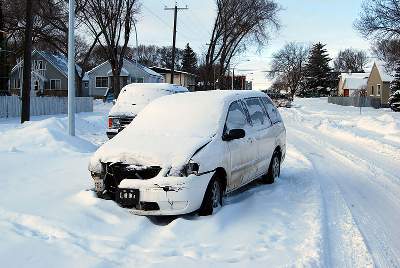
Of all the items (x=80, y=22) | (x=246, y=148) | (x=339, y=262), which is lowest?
(x=339, y=262)

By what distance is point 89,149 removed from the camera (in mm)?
13477

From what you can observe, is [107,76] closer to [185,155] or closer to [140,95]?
[140,95]

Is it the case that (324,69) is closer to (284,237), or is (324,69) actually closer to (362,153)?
(362,153)

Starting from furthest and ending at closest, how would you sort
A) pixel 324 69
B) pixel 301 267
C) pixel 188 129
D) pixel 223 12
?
1. pixel 324 69
2. pixel 223 12
3. pixel 188 129
4. pixel 301 267

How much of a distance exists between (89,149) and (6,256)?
8.74 m

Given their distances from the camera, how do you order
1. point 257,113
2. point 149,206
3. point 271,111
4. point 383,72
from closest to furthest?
point 149,206 → point 257,113 → point 271,111 → point 383,72

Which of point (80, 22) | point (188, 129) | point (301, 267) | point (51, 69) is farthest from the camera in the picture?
point (51, 69)

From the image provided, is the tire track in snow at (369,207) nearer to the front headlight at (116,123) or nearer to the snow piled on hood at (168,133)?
the snow piled on hood at (168,133)

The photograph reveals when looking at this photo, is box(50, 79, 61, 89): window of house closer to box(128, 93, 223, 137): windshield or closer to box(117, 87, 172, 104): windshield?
box(117, 87, 172, 104): windshield

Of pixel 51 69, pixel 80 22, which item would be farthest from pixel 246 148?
Result: pixel 51 69

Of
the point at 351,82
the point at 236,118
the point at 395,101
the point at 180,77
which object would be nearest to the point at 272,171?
the point at 236,118

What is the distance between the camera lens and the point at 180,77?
94.8 m

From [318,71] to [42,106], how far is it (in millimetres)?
78313

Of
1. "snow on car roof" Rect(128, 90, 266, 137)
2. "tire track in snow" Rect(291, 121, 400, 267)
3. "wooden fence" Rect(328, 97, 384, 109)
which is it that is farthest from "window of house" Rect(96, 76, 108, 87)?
"snow on car roof" Rect(128, 90, 266, 137)
